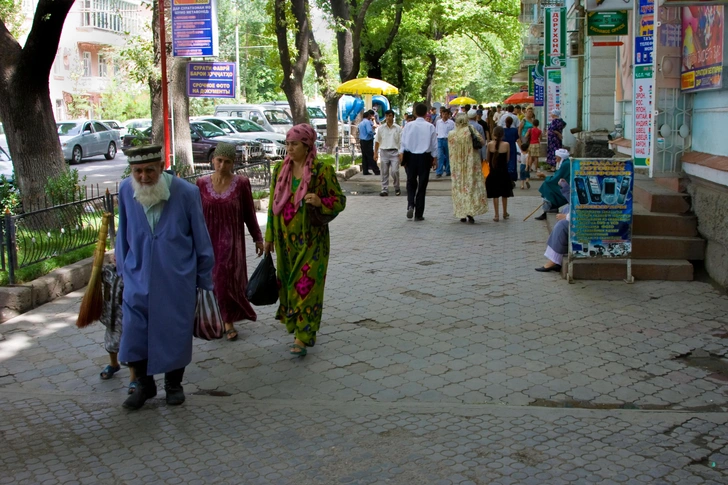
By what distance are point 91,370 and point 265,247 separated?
60.1 inches

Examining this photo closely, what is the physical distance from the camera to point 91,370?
19.3 ft

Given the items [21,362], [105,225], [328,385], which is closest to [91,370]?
[21,362]

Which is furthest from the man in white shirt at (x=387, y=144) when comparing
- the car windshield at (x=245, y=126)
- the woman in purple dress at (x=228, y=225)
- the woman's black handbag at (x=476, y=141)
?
the car windshield at (x=245, y=126)

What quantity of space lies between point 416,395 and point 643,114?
5.38m

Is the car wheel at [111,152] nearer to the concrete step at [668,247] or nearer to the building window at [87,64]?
the building window at [87,64]

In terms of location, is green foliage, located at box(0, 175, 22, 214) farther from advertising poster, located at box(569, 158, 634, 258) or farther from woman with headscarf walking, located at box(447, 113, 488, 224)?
advertising poster, located at box(569, 158, 634, 258)

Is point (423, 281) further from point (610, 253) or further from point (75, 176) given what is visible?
point (75, 176)

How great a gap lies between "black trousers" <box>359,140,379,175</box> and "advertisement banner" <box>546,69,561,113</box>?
5908mm

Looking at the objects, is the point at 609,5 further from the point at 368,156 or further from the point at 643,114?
the point at 368,156

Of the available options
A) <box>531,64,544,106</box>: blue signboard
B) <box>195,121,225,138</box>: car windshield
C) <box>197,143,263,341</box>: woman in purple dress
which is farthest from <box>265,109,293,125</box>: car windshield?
<box>197,143,263,341</box>: woman in purple dress

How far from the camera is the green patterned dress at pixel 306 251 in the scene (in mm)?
5930

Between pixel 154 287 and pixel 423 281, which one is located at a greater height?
pixel 154 287

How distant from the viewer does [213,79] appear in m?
12.2

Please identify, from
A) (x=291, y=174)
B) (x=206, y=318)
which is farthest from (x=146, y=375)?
(x=291, y=174)
